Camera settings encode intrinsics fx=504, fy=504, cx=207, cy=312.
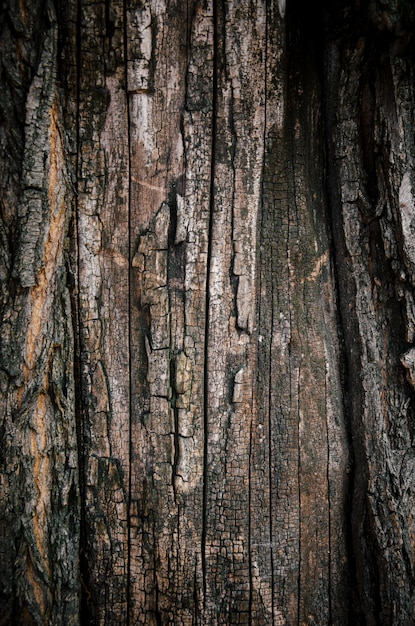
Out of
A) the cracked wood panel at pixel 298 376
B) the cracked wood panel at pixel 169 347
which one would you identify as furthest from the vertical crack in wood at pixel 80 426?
the cracked wood panel at pixel 298 376

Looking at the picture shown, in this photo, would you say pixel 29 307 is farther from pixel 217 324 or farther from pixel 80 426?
pixel 217 324

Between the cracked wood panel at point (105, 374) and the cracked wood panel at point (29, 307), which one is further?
the cracked wood panel at point (105, 374)

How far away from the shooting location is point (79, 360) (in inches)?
76.1

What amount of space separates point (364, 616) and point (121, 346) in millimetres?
1400

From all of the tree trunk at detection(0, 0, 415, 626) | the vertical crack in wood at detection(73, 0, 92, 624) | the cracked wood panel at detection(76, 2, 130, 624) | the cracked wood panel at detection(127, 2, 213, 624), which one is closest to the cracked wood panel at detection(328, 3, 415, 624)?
the tree trunk at detection(0, 0, 415, 626)

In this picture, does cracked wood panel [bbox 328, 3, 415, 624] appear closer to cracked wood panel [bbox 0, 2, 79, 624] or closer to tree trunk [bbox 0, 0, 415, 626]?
tree trunk [bbox 0, 0, 415, 626]

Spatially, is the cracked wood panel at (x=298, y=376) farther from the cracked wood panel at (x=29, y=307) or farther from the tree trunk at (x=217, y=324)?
the cracked wood panel at (x=29, y=307)

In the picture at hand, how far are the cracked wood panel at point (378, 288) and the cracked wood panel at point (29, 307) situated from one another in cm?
110

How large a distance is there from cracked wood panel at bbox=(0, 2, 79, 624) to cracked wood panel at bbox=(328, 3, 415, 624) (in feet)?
3.61

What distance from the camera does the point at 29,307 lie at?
179cm

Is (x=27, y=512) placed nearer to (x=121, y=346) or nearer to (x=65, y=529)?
(x=65, y=529)

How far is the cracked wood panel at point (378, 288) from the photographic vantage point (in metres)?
1.88

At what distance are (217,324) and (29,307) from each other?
69 centimetres

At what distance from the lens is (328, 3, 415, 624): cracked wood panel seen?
1880mm
